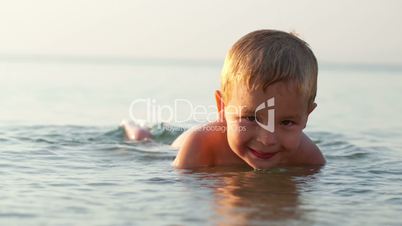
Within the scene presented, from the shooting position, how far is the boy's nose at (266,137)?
13.2ft

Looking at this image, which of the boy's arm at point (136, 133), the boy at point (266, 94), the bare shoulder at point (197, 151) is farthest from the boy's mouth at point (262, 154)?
the boy's arm at point (136, 133)

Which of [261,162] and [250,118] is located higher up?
[250,118]

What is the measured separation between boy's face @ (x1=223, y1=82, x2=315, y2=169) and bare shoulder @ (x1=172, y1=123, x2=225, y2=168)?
455 mm

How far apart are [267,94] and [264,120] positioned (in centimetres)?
15

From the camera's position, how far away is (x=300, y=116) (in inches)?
161

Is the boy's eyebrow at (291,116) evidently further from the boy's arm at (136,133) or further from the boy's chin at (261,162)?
the boy's arm at (136,133)

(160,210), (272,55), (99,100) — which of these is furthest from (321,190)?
(99,100)

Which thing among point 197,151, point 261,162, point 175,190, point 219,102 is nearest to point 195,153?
point 197,151

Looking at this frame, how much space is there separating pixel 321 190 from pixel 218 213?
988 mm

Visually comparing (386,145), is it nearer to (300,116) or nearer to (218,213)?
(300,116)

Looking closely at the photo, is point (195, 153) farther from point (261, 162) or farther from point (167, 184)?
point (167, 184)

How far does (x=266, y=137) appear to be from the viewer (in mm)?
4027

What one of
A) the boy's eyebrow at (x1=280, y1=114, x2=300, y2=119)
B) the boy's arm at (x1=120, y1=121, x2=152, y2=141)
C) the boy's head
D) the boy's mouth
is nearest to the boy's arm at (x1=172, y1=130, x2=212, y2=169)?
the boy's head

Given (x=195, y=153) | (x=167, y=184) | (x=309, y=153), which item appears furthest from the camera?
(x=309, y=153)
